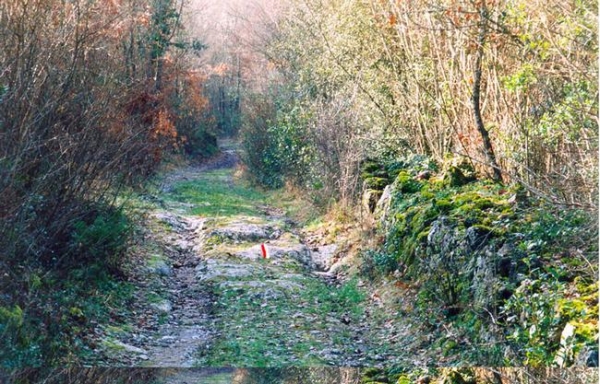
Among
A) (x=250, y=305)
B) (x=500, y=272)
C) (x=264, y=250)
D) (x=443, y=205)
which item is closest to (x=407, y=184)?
(x=443, y=205)

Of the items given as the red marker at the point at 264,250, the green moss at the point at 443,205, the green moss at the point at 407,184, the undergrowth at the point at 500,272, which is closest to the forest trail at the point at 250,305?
the red marker at the point at 264,250

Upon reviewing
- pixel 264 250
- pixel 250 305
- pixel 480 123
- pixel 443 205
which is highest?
pixel 480 123

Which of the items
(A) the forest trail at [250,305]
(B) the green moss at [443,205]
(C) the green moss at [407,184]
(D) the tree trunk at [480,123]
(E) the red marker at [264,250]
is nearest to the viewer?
(A) the forest trail at [250,305]

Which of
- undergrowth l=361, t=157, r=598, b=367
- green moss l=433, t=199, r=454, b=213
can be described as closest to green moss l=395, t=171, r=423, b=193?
undergrowth l=361, t=157, r=598, b=367

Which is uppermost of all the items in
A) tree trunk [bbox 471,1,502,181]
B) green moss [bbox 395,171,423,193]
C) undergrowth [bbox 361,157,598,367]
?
tree trunk [bbox 471,1,502,181]

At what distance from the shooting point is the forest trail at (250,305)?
9.87 meters

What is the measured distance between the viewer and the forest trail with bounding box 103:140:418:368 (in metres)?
9.87

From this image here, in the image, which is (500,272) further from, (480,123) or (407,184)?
(407,184)

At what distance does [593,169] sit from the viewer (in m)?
8.41

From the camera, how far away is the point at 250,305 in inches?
477

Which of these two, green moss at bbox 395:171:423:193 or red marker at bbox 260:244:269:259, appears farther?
red marker at bbox 260:244:269:259

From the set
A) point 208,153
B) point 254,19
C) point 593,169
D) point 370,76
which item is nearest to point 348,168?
point 370,76

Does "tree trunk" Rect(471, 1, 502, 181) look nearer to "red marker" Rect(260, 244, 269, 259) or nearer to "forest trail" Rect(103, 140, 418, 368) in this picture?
"forest trail" Rect(103, 140, 418, 368)

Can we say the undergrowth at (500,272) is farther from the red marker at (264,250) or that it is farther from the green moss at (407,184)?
the red marker at (264,250)
